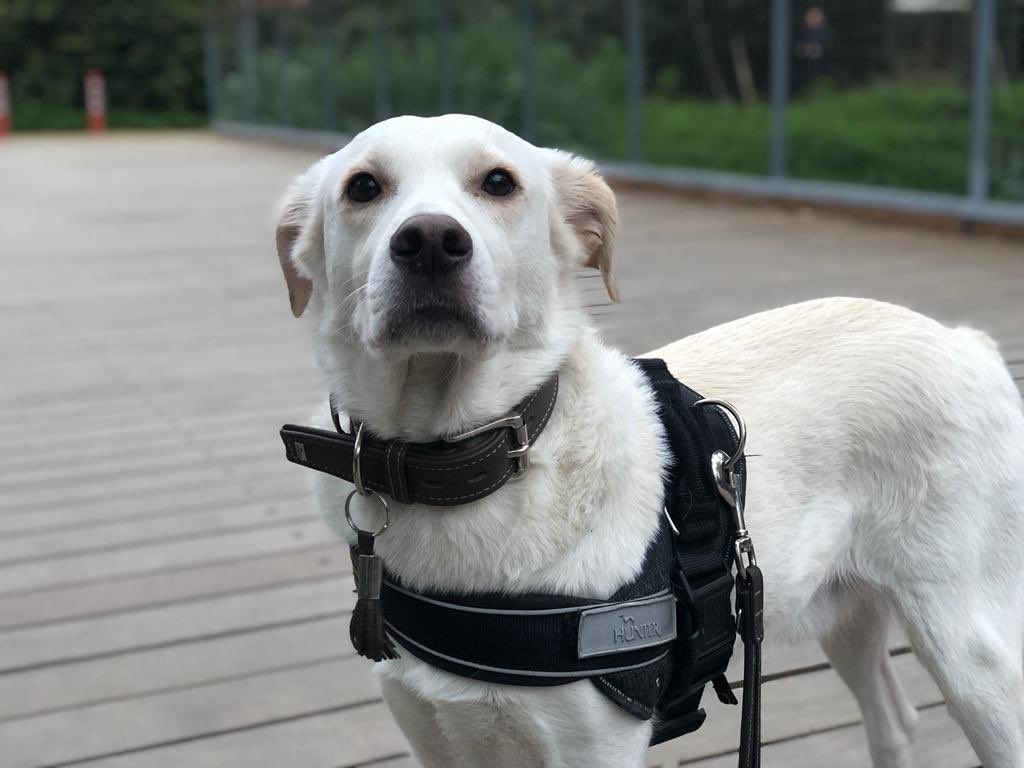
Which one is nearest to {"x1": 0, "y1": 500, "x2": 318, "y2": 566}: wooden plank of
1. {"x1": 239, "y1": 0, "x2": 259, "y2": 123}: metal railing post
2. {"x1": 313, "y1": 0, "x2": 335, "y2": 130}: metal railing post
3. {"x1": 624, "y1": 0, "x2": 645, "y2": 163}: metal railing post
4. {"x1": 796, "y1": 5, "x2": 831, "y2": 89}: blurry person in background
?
{"x1": 796, "y1": 5, "x2": 831, "y2": 89}: blurry person in background

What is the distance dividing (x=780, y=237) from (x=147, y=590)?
615cm

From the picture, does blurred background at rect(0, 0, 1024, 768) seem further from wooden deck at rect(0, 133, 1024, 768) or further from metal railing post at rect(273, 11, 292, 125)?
metal railing post at rect(273, 11, 292, 125)

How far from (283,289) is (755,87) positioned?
450 centimetres

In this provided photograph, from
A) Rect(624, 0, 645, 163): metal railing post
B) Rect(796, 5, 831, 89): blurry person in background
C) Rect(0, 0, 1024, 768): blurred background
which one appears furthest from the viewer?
Rect(624, 0, 645, 163): metal railing post

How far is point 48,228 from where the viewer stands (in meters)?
10.3

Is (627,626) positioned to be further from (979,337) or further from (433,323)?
(979,337)

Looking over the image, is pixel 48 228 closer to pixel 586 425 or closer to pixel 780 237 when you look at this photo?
pixel 780 237

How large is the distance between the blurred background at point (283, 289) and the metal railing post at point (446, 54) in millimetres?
63

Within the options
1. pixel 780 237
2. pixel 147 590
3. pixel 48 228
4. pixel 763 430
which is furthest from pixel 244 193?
pixel 763 430

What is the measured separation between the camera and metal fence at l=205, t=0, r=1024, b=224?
779 centimetres

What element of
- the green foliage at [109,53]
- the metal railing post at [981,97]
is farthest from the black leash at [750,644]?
the green foliage at [109,53]

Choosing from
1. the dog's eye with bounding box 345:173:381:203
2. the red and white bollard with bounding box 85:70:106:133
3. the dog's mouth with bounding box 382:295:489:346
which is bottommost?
the red and white bollard with bounding box 85:70:106:133

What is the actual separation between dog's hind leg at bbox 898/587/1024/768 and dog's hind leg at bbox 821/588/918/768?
31cm

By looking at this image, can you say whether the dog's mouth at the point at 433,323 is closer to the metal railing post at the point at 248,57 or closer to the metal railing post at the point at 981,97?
the metal railing post at the point at 981,97
